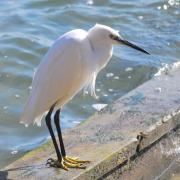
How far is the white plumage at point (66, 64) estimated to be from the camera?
4.39 m

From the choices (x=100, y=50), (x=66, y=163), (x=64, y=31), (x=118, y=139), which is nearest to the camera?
(x=66, y=163)

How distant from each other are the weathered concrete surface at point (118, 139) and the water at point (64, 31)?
1.26 metres

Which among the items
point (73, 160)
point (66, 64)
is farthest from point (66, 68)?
point (73, 160)

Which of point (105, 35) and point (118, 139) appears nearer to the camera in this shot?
point (105, 35)

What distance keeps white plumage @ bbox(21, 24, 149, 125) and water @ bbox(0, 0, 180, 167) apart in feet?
5.26

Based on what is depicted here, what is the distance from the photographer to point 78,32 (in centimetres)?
444

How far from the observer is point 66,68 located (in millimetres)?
4430

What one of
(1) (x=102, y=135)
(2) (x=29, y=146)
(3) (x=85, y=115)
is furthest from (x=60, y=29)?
(1) (x=102, y=135)

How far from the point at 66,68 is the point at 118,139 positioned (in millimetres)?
663

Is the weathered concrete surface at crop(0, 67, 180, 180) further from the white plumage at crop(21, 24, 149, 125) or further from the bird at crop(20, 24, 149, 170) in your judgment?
the white plumage at crop(21, 24, 149, 125)

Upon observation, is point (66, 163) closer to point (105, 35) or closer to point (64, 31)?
point (105, 35)

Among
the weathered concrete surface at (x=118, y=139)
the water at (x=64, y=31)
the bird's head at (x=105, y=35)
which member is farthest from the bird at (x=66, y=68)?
the water at (x=64, y=31)

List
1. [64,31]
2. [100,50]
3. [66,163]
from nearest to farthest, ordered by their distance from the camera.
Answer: [66,163], [100,50], [64,31]

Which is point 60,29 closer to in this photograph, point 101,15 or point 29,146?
point 101,15
